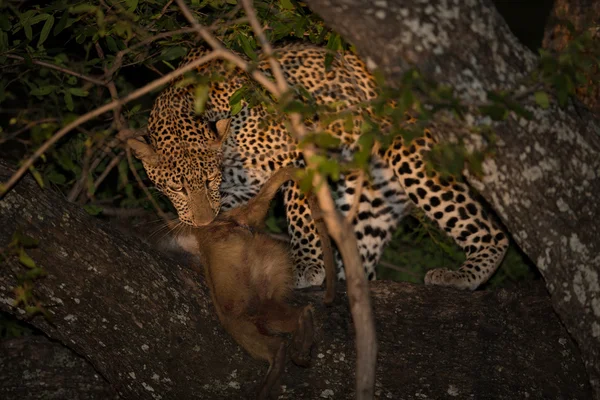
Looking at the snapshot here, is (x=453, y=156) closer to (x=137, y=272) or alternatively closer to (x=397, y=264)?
(x=137, y=272)

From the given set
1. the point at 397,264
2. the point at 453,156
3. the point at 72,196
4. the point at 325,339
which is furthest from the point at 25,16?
the point at 397,264

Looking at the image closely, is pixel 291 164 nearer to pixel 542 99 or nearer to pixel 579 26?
pixel 579 26

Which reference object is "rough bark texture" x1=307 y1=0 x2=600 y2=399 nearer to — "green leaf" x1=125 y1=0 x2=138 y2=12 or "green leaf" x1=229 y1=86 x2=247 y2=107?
"green leaf" x1=229 y1=86 x2=247 y2=107

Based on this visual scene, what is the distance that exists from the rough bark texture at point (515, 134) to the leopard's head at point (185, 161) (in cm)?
257

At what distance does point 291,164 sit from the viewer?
232 inches

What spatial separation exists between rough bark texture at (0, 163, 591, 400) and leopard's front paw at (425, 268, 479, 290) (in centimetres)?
108

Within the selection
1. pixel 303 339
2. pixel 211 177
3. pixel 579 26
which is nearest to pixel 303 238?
pixel 211 177

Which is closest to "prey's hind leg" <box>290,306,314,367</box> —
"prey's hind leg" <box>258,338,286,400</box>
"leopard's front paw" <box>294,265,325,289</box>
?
"prey's hind leg" <box>258,338,286,400</box>

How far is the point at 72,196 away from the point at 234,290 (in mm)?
1956

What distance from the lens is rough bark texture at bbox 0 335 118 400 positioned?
15.9 feet

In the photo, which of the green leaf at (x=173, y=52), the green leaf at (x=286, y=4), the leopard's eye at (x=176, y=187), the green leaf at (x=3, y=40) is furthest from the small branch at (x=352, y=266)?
the leopard's eye at (x=176, y=187)

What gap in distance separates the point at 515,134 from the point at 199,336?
1.79 metres

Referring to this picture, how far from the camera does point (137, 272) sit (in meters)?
4.20

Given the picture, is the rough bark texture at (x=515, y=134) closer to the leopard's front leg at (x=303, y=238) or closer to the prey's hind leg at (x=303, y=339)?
the prey's hind leg at (x=303, y=339)
